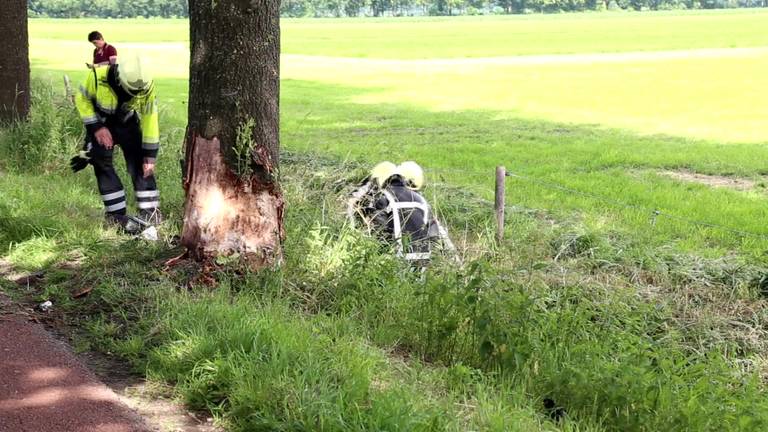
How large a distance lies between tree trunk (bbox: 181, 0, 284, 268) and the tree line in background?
12439cm

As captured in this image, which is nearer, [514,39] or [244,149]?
[244,149]

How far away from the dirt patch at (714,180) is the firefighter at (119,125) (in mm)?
8269

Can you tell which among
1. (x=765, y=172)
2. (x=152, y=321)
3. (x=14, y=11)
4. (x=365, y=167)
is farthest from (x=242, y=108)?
(x=765, y=172)

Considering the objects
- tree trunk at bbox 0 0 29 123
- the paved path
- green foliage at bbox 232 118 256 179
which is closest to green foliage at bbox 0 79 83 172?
tree trunk at bbox 0 0 29 123

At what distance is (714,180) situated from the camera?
513 inches

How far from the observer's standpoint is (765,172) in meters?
13.6

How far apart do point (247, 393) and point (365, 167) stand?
18.3 ft

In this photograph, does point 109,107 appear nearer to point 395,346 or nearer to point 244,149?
point 244,149

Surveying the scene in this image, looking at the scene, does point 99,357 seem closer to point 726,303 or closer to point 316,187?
point 316,187

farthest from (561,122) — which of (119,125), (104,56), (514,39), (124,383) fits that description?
(514,39)

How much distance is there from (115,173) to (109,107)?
63 centimetres

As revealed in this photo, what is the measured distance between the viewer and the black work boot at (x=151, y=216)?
7922 mm

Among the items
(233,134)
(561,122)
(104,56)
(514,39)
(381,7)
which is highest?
(381,7)

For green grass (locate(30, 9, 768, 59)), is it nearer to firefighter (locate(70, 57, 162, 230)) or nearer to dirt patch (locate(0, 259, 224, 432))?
firefighter (locate(70, 57, 162, 230))
